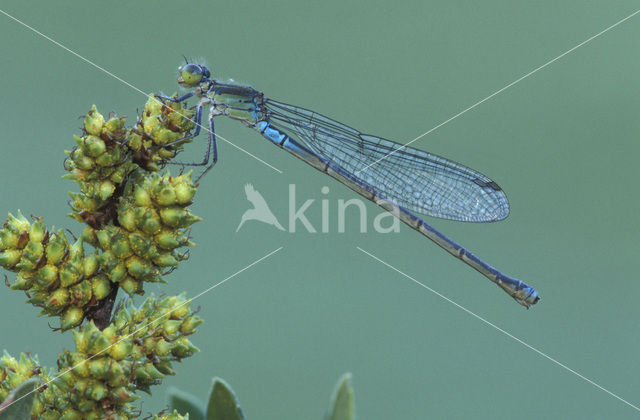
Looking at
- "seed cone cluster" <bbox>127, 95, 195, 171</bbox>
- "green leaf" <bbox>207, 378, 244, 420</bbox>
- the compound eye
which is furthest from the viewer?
the compound eye

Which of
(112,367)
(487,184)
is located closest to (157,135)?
(112,367)

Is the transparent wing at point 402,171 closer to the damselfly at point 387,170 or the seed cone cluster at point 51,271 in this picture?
the damselfly at point 387,170

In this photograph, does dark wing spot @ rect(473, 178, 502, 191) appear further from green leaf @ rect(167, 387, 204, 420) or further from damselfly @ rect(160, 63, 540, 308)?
green leaf @ rect(167, 387, 204, 420)
